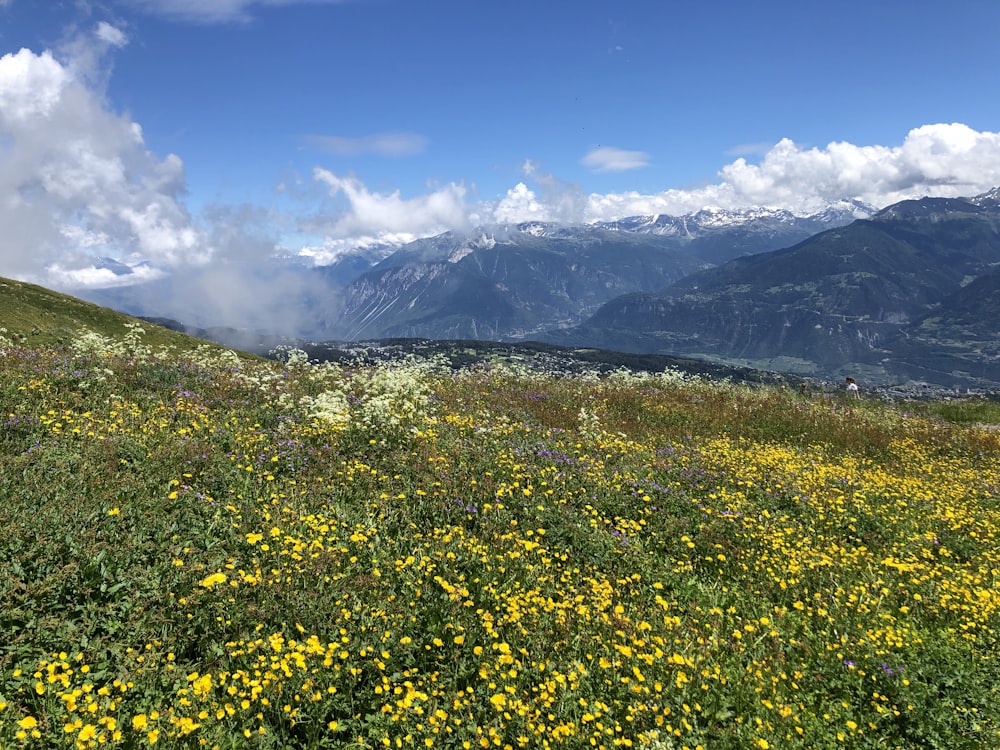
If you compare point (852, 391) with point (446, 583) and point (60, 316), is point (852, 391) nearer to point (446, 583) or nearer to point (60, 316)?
point (446, 583)

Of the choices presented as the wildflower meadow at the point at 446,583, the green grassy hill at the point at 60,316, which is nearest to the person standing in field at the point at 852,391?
the wildflower meadow at the point at 446,583

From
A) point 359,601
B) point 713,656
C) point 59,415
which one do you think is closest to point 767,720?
point 713,656

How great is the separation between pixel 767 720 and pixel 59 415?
13.9 meters

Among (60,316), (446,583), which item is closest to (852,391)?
(446,583)

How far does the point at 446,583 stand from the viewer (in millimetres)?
7832

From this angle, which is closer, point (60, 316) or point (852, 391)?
point (852, 391)

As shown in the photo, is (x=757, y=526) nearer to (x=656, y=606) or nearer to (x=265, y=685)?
(x=656, y=606)

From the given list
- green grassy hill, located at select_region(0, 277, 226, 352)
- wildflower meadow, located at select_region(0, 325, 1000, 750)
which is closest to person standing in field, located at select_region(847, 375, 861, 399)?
wildflower meadow, located at select_region(0, 325, 1000, 750)

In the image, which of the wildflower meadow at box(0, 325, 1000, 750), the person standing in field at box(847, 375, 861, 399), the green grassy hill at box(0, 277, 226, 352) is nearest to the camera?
the wildflower meadow at box(0, 325, 1000, 750)

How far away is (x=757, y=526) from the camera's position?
11078mm

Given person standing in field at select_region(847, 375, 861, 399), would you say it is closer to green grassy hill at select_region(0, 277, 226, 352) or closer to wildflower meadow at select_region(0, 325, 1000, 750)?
wildflower meadow at select_region(0, 325, 1000, 750)

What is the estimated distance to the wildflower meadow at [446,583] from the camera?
593 centimetres

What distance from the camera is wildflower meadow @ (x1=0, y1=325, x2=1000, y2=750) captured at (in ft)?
19.4

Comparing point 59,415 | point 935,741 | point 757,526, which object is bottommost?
point 935,741
